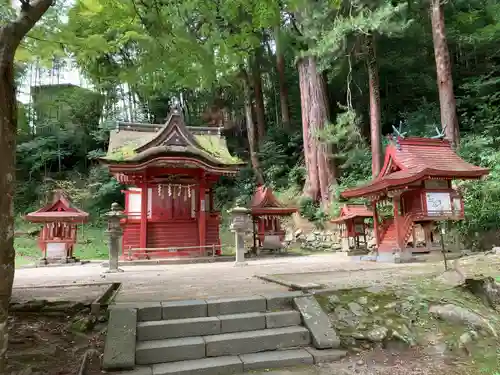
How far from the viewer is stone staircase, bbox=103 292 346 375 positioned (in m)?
3.80

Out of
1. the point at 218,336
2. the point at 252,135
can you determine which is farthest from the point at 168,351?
the point at 252,135

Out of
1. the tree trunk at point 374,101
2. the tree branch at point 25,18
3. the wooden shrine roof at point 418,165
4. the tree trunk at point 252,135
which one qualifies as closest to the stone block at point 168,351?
the tree branch at point 25,18

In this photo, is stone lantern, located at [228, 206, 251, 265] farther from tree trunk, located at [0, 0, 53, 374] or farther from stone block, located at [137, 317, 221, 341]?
tree trunk, located at [0, 0, 53, 374]

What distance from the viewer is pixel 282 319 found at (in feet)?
15.2

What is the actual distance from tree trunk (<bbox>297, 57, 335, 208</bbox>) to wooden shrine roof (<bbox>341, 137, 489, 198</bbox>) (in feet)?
27.4

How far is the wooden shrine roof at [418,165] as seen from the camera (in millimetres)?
9941

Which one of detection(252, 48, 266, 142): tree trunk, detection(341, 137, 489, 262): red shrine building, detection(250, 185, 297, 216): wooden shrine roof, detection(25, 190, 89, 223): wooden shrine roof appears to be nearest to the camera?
detection(341, 137, 489, 262): red shrine building

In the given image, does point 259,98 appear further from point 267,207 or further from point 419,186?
point 419,186

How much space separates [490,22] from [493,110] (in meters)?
7.04

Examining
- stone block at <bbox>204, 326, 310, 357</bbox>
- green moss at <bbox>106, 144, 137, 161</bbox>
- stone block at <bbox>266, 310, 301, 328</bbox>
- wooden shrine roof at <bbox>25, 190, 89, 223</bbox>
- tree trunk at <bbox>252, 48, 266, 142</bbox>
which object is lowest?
stone block at <bbox>204, 326, 310, 357</bbox>

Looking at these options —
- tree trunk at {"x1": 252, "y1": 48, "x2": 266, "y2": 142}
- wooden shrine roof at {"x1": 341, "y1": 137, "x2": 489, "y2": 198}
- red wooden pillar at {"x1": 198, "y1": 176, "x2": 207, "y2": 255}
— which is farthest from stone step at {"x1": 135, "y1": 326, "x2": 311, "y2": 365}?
tree trunk at {"x1": 252, "y1": 48, "x2": 266, "y2": 142}

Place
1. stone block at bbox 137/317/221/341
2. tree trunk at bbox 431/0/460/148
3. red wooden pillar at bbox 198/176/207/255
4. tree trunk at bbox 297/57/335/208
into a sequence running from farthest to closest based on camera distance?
tree trunk at bbox 297/57/335/208
tree trunk at bbox 431/0/460/148
red wooden pillar at bbox 198/176/207/255
stone block at bbox 137/317/221/341

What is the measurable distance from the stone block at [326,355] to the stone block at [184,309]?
4.63 ft

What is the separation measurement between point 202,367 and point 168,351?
17.5 inches
